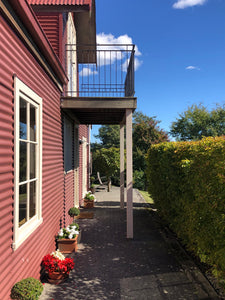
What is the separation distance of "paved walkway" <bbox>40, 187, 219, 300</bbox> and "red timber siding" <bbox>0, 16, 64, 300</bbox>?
727 mm

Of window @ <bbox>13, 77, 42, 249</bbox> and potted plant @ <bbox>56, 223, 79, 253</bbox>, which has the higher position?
window @ <bbox>13, 77, 42, 249</bbox>

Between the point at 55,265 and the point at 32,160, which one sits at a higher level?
the point at 32,160

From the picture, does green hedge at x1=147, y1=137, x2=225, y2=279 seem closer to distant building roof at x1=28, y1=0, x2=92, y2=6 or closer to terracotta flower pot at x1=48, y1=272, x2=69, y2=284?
terracotta flower pot at x1=48, y1=272, x2=69, y2=284

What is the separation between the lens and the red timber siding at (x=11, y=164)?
2.64 m

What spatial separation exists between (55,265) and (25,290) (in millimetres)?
1224

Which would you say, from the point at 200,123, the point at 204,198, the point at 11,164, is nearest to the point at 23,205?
the point at 11,164

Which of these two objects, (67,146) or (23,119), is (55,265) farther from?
(67,146)

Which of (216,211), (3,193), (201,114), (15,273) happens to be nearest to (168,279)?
(216,211)

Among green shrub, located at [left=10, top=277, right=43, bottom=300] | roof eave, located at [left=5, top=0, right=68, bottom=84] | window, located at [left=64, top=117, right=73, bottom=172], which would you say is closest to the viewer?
green shrub, located at [left=10, top=277, right=43, bottom=300]

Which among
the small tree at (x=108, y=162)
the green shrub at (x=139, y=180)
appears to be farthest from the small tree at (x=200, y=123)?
the small tree at (x=108, y=162)

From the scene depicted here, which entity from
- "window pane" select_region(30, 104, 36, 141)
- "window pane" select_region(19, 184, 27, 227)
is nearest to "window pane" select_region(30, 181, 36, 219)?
"window pane" select_region(19, 184, 27, 227)

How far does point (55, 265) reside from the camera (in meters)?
4.03

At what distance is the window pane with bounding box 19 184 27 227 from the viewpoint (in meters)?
3.24

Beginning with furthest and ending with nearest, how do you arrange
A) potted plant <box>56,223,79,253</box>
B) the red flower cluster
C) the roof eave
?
potted plant <box>56,223,79,253</box> < the red flower cluster < the roof eave
